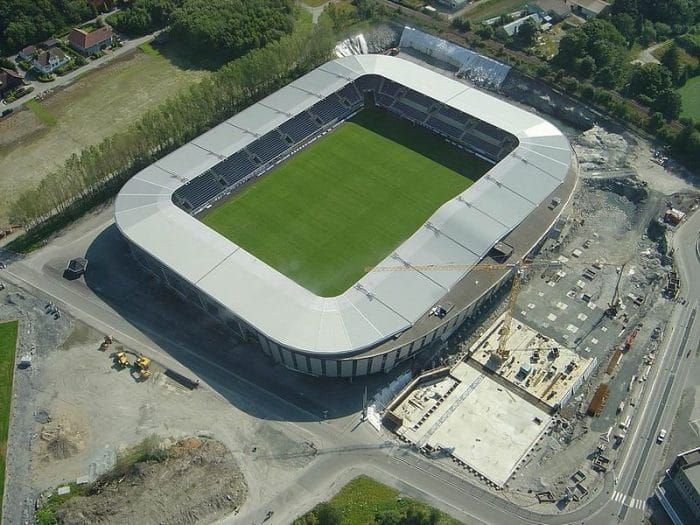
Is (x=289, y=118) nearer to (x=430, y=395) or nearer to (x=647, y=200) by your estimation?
(x=430, y=395)

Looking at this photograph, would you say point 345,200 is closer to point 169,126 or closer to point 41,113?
point 169,126

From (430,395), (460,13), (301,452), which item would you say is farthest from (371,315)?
(460,13)

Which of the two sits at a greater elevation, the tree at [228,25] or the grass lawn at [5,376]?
the tree at [228,25]

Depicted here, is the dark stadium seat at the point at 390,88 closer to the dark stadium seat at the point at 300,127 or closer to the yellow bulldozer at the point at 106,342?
the dark stadium seat at the point at 300,127

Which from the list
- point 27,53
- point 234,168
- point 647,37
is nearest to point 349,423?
point 234,168

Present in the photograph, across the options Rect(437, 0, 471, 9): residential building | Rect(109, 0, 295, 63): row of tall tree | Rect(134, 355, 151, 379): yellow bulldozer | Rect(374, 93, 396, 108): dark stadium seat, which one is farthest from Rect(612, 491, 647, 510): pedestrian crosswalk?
Rect(437, 0, 471, 9): residential building

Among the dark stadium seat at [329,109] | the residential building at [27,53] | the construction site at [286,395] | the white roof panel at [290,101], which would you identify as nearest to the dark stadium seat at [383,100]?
the dark stadium seat at [329,109]
